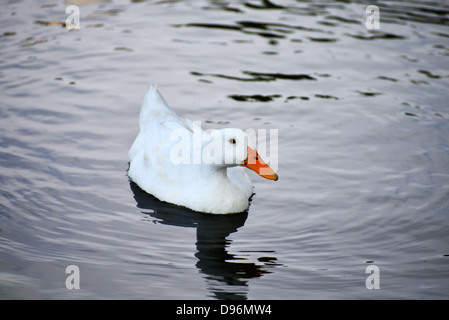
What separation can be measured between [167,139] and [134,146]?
675mm

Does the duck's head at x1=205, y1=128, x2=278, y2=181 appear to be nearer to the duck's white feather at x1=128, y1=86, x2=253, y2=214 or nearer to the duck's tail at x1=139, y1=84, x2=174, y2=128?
the duck's white feather at x1=128, y1=86, x2=253, y2=214

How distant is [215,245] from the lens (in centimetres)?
709

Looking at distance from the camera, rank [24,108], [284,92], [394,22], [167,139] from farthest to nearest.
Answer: [394,22]
[284,92]
[24,108]
[167,139]

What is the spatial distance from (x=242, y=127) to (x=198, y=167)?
2.03m

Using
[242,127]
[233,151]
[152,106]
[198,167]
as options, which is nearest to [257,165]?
[233,151]

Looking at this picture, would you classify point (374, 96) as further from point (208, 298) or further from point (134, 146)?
point (208, 298)

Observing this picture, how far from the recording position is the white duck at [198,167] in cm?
741

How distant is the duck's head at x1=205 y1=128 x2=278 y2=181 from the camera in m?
7.32

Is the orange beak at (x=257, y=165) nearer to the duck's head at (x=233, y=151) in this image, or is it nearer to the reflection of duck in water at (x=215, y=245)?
the duck's head at (x=233, y=151)

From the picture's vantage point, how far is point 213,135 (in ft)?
24.5

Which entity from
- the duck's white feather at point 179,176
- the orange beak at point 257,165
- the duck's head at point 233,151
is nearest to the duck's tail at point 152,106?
the duck's white feather at point 179,176

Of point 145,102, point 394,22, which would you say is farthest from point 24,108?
point 394,22

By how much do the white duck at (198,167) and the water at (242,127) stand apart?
19 centimetres

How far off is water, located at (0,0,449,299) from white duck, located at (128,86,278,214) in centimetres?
19
